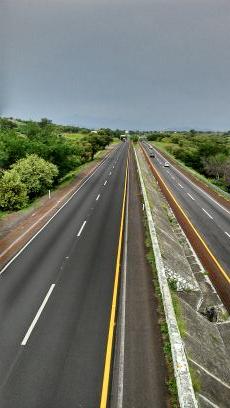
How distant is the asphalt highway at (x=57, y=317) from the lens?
39.7 ft

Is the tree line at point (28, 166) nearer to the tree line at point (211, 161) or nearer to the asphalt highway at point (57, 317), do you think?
the asphalt highway at point (57, 317)

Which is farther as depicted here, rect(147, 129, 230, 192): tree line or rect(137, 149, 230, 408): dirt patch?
rect(147, 129, 230, 192): tree line

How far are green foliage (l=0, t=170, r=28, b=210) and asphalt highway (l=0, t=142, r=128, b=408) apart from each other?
11.3 m

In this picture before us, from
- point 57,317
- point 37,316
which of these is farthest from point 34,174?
point 57,317

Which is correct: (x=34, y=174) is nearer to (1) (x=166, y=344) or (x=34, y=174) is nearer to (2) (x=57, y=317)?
(2) (x=57, y=317)

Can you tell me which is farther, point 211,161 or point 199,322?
point 211,161

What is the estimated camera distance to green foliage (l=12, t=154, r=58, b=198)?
47812mm

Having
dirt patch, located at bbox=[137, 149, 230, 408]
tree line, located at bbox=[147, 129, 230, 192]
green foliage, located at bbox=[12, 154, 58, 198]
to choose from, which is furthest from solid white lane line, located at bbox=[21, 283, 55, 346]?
tree line, located at bbox=[147, 129, 230, 192]

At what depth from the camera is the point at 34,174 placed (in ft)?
160

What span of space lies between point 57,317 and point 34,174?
1339 inches

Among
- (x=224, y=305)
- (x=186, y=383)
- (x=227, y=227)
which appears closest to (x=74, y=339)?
(x=186, y=383)

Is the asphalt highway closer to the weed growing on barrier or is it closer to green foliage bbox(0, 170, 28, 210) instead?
the weed growing on barrier

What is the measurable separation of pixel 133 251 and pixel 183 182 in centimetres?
4524

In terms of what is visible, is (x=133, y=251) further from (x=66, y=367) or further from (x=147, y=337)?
(x=66, y=367)
